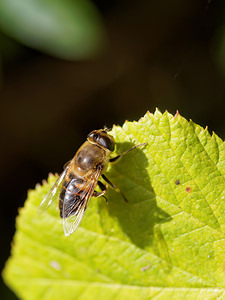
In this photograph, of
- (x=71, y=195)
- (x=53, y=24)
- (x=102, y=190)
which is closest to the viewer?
(x=102, y=190)

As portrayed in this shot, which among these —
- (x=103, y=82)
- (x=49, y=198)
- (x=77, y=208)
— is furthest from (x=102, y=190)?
(x=103, y=82)

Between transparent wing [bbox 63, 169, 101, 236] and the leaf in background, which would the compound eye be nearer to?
transparent wing [bbox 63, 169, 101, 236]

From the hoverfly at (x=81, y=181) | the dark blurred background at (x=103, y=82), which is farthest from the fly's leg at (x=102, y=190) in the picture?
the dark blurred background at (x=103, y=82)

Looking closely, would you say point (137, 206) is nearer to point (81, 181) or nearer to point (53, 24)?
point (81, 181)

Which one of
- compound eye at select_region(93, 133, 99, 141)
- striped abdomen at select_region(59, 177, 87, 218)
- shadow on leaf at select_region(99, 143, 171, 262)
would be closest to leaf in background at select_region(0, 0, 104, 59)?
compound eye at select_region(93, 133, 99, 141)

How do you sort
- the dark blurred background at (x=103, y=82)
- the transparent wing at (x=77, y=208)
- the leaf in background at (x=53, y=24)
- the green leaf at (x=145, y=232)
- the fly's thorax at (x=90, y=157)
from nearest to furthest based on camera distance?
the green leaf at (x=145, y=232) → the transparent wing at (x=77, y=208) → the fly's thorax at (x=90, y=157) → the leaf in background at (x=53, y=24) → the dark blurred background at (x=103, y=82)

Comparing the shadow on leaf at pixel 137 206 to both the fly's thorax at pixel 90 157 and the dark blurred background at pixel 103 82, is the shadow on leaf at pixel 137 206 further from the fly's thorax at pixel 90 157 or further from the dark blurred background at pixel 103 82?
the dark blurred background at pixel 103 82

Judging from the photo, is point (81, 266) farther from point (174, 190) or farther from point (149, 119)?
point (149, 119)
